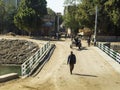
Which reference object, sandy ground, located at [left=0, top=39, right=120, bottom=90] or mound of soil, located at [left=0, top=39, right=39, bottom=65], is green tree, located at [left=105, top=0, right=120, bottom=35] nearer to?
mound of soil, located at [left=0, top=39, right=39, bottom=65]

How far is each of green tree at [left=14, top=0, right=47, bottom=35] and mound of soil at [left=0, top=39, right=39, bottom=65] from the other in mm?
9953

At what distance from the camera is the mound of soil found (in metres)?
52.4

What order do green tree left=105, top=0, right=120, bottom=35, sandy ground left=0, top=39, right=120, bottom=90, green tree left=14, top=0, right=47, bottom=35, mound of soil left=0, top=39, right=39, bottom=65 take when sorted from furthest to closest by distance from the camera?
1. green tree left=14, top=0, right=47, bottom=35
2. green tree left=105, top=0, right=120, bottom=35
3. mound of soil left=0, top=39, right=39, bottom=65
4. sandy ground left=0, top=39, right=120, bottom=90

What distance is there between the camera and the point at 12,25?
290 ft

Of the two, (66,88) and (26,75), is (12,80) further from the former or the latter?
(66,88)

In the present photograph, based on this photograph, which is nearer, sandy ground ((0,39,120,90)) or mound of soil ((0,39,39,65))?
sandy ground ((0,39,120,90))

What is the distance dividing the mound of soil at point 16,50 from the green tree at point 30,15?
32.7 ft

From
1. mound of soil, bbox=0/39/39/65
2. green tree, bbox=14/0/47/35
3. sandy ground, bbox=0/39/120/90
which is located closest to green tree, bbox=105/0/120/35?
green tree, bbox=14/0/47/35

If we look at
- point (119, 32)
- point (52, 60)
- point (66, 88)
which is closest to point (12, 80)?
point (66, 88)

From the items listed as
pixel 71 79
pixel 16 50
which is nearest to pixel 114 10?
pixel 16 50

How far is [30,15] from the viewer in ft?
238

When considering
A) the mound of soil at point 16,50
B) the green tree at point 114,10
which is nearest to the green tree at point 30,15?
the mound of soil at point 16,50

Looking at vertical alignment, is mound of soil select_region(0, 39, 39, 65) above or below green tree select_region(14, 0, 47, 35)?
below

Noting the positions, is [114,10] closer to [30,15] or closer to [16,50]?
[30,15]
